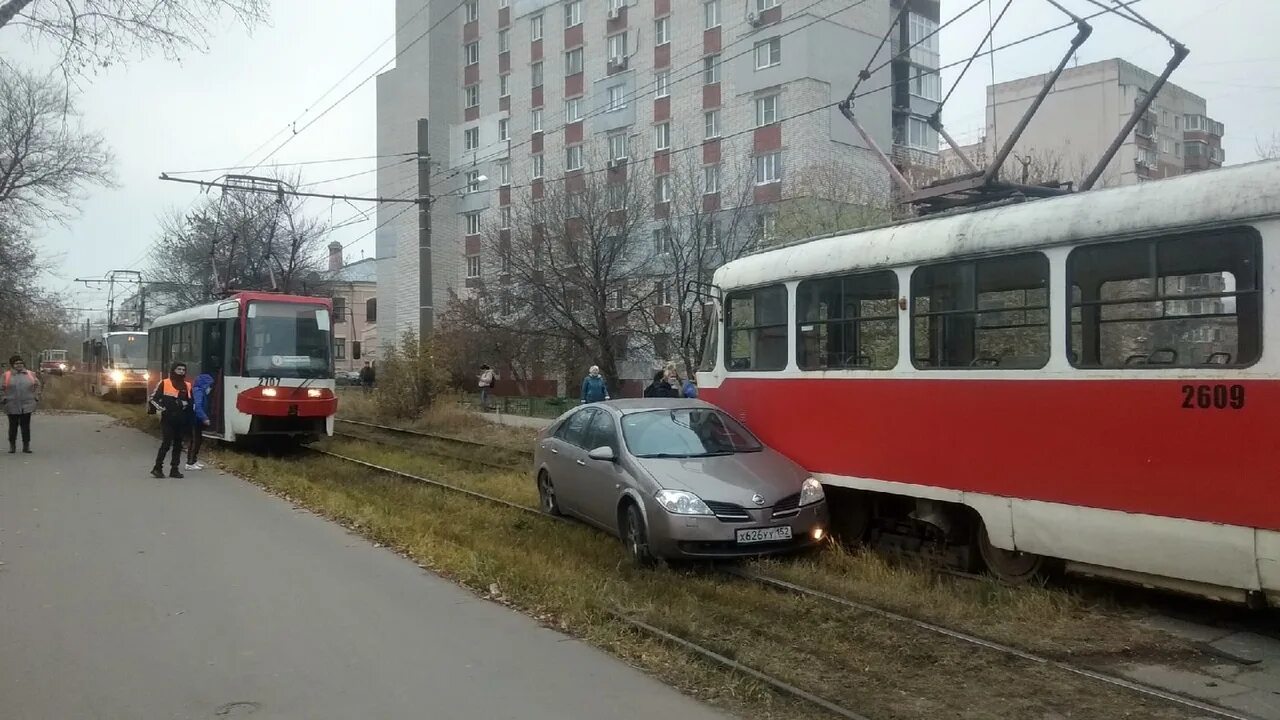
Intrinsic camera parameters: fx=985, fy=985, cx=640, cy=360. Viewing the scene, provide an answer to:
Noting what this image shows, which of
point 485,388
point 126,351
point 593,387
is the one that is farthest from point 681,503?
point 126,351

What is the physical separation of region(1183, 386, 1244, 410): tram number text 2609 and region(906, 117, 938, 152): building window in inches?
1296

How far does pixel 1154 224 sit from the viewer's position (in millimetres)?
6137

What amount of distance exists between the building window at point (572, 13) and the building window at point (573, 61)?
126cm

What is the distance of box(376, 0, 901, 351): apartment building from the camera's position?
33562 mm

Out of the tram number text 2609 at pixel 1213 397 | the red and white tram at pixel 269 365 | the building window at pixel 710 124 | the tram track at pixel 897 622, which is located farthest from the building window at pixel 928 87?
the tram number text 2609 at pixel 1213 397

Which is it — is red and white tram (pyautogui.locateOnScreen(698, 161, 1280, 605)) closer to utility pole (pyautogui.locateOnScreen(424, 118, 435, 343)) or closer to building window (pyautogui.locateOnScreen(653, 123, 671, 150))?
utility pole (pyautogui.locateOnScreen(424, 118, 435, 343))

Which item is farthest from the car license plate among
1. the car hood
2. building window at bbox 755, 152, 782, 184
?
building window at bbox 755, 152, 782, 184

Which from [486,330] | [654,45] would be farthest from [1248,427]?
[654,45]

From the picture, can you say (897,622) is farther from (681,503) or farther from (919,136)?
(919,136)

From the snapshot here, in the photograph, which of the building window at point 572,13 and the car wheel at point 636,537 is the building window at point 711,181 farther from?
the car wheel at point 636,537

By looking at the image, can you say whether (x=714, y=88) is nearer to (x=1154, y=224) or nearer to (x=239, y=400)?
(x=239, y=400)

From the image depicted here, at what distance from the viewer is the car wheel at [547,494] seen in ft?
34.8

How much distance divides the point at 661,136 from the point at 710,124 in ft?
9.36

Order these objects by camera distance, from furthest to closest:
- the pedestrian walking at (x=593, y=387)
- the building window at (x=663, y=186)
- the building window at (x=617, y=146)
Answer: the building window at (x=617, y=146)
the building window at (x=663, y=186)
the pedestrian walking at (x=593, y=387)
